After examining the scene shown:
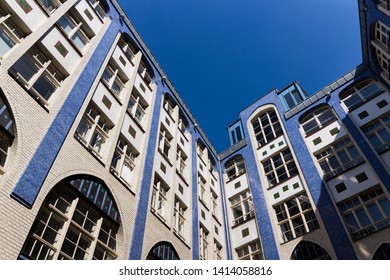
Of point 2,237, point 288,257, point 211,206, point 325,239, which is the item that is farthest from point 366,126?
point 2,237

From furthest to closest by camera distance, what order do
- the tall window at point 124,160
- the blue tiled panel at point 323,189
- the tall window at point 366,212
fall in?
the blue tiled panel at point 323,189, the tall window at point 366,212, the tall window at point 124,160

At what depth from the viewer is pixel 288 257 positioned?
19781 millimetres

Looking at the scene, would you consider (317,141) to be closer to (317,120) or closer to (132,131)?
(317,120)

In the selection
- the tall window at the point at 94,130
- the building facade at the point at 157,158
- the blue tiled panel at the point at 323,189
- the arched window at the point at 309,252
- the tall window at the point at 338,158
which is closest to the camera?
the building facade at the point at 157,158

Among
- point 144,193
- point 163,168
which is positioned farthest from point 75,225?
point 163,168

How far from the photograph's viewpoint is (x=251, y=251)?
73.5 feet

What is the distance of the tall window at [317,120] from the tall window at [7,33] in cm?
2119

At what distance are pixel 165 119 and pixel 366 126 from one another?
14.8 m

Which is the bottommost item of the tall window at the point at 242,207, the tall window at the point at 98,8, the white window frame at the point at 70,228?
the white window frame at the point at 70,228

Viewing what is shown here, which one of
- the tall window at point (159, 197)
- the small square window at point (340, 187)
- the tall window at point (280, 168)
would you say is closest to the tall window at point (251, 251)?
the tall window at point (280, 168)

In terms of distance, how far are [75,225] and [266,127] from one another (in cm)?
2174

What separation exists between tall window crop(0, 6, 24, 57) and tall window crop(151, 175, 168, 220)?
10250 mm

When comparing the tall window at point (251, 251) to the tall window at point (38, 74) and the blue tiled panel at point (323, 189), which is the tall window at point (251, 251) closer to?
the blue tiled panel at point (323, 189)

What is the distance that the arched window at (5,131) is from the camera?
1011 centimetres
